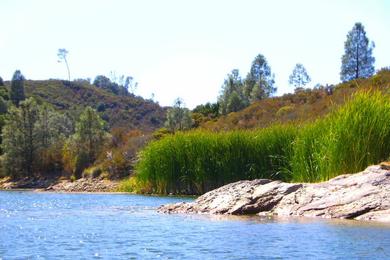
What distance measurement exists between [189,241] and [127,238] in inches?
64.4

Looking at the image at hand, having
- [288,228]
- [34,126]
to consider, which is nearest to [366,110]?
[288,228]

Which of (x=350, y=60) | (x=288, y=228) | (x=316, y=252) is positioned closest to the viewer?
(x=316, y=252)

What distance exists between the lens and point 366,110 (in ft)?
69.4

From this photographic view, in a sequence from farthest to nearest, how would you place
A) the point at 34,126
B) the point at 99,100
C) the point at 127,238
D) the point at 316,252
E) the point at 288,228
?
the point at 99,100
the point at 34,126
the point at 288,228
the point at 127,238
the point at 316,252

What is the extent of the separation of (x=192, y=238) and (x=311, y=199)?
6.41 meters

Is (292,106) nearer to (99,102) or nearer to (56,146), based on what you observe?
(56,146)

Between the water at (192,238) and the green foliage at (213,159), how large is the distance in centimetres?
1120

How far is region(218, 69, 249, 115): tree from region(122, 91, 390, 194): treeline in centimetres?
4027

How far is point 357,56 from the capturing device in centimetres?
8788

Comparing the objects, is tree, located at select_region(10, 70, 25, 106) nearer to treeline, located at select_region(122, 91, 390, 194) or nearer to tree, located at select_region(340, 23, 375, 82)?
tree, located at select_region(340, 23, 375, 82)

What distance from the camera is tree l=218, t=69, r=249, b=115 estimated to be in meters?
80.3

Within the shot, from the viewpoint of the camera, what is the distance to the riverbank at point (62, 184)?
1951 inches

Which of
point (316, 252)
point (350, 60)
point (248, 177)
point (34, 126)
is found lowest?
point (316, 252)

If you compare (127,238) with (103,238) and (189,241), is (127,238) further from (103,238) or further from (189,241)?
(189,241)
